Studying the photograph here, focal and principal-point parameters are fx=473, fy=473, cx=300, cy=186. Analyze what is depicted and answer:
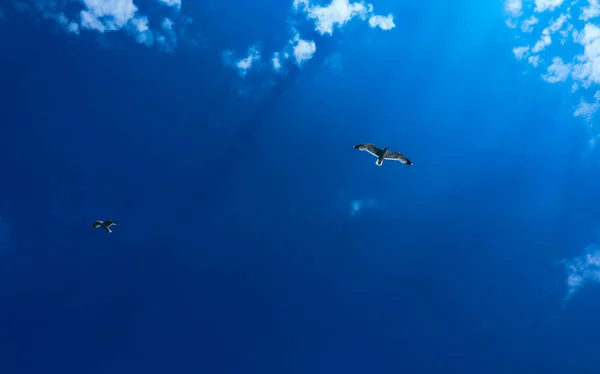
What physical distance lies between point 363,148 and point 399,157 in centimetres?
473

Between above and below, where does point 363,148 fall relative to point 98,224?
above

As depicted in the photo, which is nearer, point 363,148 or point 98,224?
point 363,148

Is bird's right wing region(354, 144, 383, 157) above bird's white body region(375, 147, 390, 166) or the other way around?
above

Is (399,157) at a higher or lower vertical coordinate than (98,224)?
higher

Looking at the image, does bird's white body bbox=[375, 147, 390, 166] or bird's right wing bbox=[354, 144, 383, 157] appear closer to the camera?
bird's white body bbox=[375, 147, 390, 166]

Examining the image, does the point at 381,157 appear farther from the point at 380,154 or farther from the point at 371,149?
the point at 371,149

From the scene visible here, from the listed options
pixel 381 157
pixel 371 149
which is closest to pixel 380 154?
pixel 381 157

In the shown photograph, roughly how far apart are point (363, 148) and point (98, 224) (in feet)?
133

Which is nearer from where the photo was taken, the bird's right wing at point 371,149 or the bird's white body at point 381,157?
the bird's white body at point 381,157

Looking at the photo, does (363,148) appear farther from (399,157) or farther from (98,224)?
(98,224)

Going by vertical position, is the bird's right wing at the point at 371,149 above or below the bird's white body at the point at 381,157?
above

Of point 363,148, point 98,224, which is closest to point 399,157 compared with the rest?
point 363,148

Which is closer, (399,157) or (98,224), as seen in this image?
(399,157)

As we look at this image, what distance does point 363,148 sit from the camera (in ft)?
189
